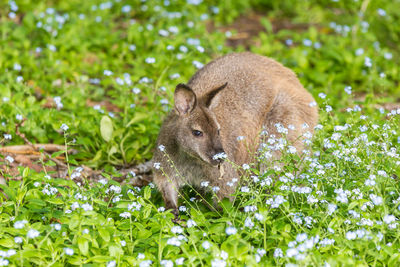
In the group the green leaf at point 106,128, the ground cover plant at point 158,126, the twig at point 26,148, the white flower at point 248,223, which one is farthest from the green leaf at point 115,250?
the twig at point 26,148

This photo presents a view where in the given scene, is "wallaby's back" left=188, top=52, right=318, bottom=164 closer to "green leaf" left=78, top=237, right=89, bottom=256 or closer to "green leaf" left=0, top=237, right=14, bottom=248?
"green leaf" left=78, top=237, right=89, bottom=256

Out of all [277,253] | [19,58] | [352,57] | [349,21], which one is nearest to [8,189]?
[277,253]

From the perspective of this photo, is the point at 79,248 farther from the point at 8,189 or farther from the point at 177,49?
the point at 177,49

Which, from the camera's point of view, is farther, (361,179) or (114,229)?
(361,179)

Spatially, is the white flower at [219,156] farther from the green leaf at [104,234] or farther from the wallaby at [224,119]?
the green leaf at [104,234]

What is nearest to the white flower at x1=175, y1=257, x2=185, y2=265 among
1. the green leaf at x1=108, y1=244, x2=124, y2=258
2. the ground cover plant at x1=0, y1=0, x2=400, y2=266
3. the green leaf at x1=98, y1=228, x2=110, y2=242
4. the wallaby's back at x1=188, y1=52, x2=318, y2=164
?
the ground cover plant at x1=0, y1=0, x2=400, y2=266

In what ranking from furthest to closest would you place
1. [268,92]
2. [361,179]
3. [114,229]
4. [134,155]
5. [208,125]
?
1. [134,155]
2. [268,92]
3. [208,125]
4. [361,179]
5. [114,229]

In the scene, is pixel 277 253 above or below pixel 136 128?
above
